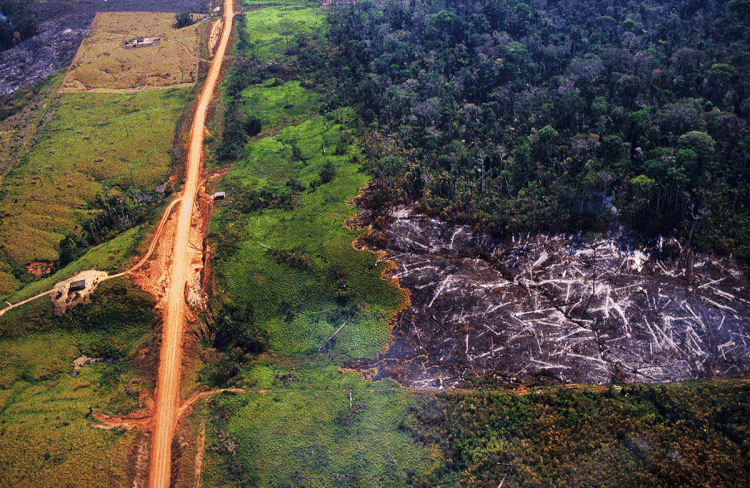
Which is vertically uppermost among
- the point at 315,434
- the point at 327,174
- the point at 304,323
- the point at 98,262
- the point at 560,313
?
the point at 327,174

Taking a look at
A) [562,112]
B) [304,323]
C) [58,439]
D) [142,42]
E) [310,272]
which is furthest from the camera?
[142,42]

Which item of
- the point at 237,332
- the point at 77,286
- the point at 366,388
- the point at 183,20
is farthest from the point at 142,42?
the point at 366,388

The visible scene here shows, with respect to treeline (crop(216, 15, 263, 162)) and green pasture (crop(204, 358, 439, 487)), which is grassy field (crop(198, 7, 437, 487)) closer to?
green pasture (crop(204, 358, 439, 487))

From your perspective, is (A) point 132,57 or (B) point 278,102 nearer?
(B) point 278,102

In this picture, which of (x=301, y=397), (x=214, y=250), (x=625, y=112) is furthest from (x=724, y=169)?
(x=214, y=250)

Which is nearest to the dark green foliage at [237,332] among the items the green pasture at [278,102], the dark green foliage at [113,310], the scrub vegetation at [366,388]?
the scrub vegetation at [366,388]

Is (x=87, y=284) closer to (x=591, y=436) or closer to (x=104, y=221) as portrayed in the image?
(x=104, y=221)

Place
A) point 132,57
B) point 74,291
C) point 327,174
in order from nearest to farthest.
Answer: point 74,291 → point 327,174 → point 132,57
